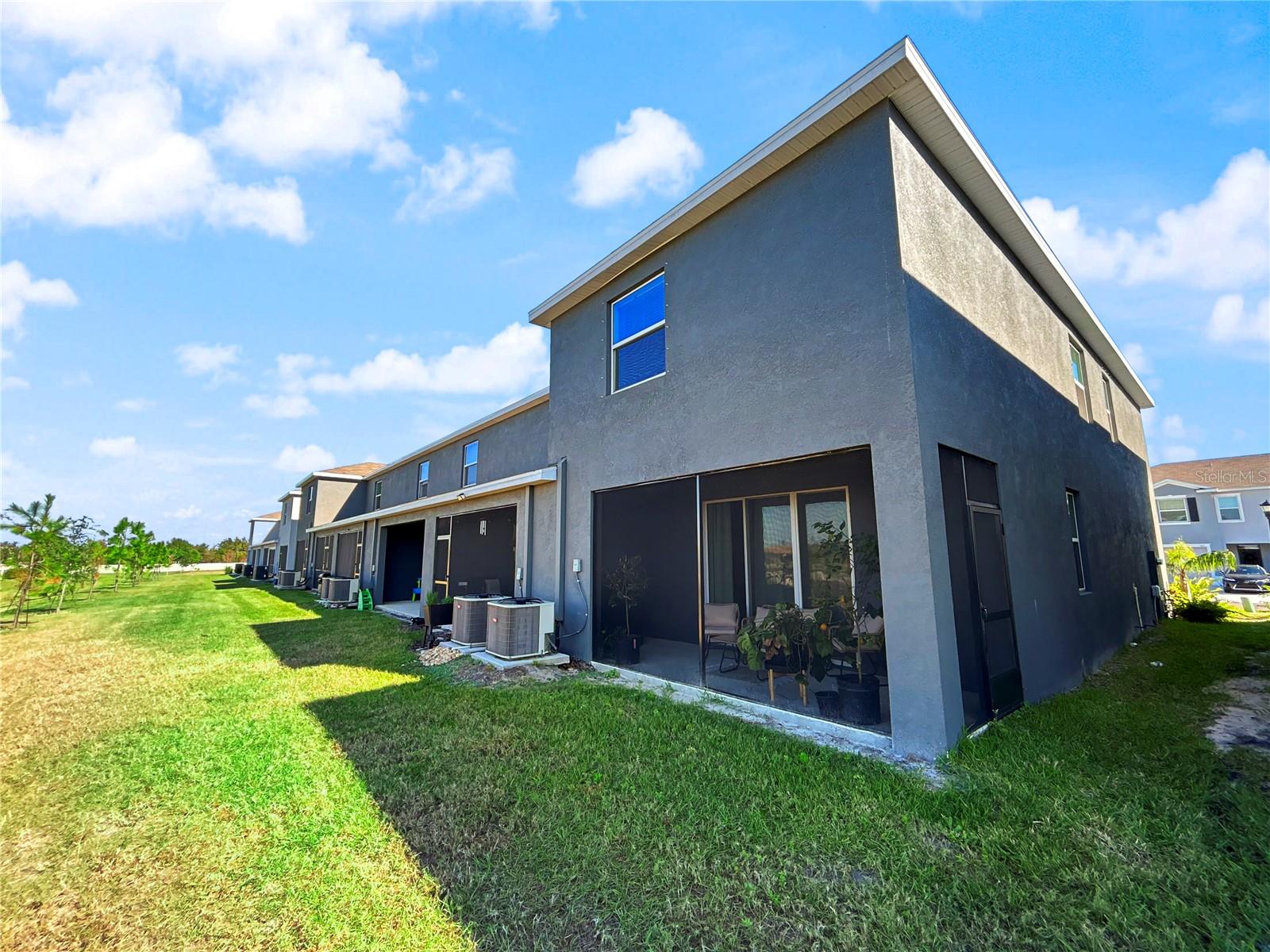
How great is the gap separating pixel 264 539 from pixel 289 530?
13.8 m

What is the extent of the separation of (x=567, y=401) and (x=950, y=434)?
562 cm

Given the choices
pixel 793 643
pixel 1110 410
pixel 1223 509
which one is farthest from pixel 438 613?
pixel 1223 509

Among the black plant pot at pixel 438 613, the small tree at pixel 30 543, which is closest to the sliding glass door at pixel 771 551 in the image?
the black plant pot at pixel 438 613

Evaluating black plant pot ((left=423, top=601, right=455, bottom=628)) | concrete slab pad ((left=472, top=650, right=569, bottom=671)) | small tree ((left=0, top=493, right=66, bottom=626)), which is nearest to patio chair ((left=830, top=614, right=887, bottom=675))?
concrete slab pad ((left=472, top=650, right=569, bottom=671))

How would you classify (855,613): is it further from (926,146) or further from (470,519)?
(470,519)

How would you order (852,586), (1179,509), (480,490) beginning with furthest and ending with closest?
(1179,509) < (480,490) < (852,586)

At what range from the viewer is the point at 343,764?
3.94 metres

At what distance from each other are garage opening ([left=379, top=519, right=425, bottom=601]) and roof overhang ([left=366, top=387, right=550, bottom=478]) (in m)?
2.44

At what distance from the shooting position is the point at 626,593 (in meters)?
8.41

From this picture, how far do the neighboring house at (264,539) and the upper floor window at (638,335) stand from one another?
34.2 metres

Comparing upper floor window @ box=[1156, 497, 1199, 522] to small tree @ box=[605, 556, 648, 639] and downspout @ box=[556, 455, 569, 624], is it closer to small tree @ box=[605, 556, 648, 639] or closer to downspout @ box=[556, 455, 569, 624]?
small tree @ box=[605, 556, 648, 639]

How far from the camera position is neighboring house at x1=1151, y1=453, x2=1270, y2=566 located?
2614 centimetres

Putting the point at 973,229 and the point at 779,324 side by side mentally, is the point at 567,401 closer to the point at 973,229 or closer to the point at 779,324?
the point at 779,324

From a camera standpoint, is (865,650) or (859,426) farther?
(865,650)
